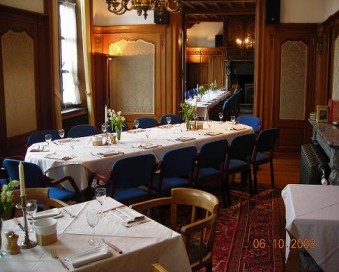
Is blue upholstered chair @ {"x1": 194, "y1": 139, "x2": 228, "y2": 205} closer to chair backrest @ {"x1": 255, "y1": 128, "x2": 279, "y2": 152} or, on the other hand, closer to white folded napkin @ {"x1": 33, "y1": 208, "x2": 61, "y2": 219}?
chair backrest @ {"x1": 255, "y1": 128, "x2": 279, "y2": 152}

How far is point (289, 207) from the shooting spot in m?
3.05

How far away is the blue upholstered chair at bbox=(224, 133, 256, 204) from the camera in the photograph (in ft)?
18.0

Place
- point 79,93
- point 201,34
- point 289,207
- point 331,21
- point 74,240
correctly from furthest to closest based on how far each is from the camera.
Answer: point 201,34 < point 79,93 < point 331,21 < point 289,207 < point 74,240

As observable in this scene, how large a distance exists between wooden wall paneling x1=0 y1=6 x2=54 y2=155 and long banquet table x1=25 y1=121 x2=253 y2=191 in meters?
1.17

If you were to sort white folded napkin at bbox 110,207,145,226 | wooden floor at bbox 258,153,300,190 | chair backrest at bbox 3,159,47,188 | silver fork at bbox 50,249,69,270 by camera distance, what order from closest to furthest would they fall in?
1. silver fork at bbox 50,249,69,270
2. white folded napkin at bbox 110,207,145,226
3. chair backrest at bbox 3,159,47,188
4. wooden floor at bbox 258,153,300,190

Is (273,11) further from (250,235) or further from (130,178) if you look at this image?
(130,178)

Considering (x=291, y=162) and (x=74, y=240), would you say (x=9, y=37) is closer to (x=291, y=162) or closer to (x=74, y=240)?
(x=74, y=240)

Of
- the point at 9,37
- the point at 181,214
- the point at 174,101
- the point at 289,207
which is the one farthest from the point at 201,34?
the point at 289,207

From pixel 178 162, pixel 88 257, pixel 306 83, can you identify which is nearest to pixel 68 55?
pixel 178 162

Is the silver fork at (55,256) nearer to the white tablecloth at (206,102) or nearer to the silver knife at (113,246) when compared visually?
the silver knife at (113,246)

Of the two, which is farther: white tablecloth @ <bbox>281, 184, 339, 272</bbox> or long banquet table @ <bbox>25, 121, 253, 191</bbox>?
long banquet table @ <bbox>25, 121, 253, 191</bbox>

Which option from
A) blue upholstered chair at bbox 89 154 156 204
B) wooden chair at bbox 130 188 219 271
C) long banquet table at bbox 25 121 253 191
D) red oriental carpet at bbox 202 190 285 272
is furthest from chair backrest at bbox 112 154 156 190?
wooden chair at bbox 130 188 219 271

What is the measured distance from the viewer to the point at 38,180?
409cm

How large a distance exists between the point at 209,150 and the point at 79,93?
4371 mm
